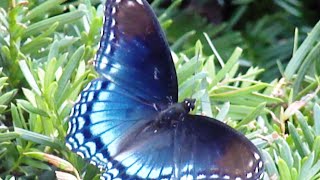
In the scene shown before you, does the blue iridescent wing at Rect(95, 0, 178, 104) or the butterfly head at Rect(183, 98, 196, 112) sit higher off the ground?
the blue iridescent wing at Rect(95, 0, 178, 104)

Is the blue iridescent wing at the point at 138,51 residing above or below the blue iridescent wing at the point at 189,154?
above

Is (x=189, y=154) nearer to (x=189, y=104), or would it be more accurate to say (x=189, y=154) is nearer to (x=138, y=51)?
(x=189, y=104)

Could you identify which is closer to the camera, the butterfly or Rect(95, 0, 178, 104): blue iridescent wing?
the butterfly

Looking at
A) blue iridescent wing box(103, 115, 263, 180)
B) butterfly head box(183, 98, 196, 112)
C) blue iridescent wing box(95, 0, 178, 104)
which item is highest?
blue iridescent wing box(95, 0, 178, 104)

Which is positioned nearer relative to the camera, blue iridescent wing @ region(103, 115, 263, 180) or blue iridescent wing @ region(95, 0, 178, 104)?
blue iridescent wing @ region(103, 115, 263, 180)

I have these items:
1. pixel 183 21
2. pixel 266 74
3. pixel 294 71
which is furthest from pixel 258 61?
pixel 294 71

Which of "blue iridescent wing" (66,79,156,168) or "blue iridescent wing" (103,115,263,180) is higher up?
"blue iridescent wing" (66,79,156,168)

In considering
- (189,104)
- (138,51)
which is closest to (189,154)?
(189,104)
